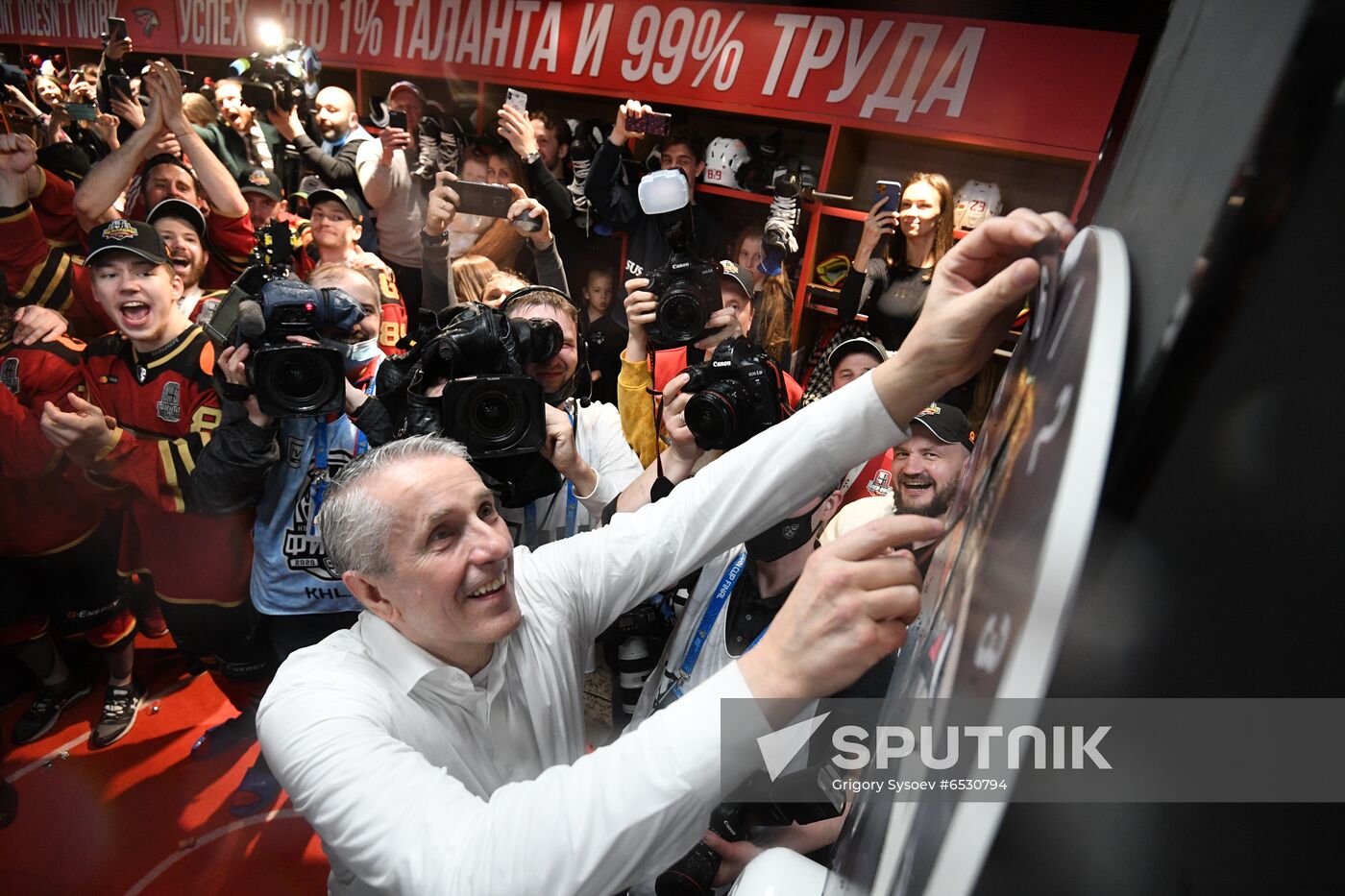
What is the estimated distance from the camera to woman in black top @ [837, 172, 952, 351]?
2814 mm

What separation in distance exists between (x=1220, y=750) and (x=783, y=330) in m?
3.20

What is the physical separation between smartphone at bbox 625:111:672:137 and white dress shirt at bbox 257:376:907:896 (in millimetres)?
2550

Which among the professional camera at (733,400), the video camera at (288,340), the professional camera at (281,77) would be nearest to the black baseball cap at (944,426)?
the professional camera at (733,400)

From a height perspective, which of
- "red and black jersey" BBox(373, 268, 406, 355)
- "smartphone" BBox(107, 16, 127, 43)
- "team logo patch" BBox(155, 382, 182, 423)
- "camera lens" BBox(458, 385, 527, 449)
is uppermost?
"smartphone" BBox(107, 16, 127, 43)

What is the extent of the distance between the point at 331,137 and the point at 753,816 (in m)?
4.55

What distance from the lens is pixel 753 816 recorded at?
1.20 metres

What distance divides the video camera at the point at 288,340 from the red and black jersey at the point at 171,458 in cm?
46

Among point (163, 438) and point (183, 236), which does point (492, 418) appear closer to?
point (163, 438)

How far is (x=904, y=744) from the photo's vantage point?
1.52 ft

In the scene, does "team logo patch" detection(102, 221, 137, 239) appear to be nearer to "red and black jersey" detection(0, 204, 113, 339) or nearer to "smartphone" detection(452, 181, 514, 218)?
"red and black jersey" detection(0, 204, 113, 339)

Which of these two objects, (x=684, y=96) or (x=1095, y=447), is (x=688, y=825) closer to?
(x=1095, y=447)

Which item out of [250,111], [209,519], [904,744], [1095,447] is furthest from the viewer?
[250,111]

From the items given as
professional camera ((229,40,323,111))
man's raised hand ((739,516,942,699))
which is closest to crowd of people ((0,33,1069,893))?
man's raised hand ((739,516,942,699))

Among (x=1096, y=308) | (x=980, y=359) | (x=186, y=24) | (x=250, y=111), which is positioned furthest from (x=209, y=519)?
(x=186, y=24)
